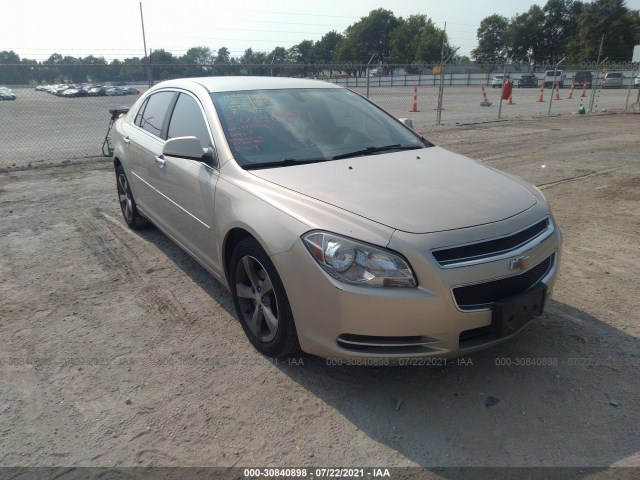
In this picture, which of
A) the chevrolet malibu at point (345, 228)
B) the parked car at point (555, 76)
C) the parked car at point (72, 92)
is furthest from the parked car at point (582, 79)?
the chevrolet malibu at point (345, 228)

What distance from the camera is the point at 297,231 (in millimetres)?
2562

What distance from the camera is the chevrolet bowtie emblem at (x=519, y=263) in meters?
2.52

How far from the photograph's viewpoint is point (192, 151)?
3.34 meters

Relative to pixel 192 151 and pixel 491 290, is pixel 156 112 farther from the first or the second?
pixel 491 290

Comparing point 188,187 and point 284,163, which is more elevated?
point 284,163

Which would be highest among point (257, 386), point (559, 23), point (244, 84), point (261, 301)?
point (559, 23)

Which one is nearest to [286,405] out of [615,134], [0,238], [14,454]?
[14,454]

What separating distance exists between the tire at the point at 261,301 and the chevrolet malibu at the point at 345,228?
1 centimetres

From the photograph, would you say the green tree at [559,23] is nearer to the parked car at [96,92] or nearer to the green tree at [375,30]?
the green tree at [375,30]

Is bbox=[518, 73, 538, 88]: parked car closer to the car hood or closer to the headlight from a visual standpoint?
the car hood

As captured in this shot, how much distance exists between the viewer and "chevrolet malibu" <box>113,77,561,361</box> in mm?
2398

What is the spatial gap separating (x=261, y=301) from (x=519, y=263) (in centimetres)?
147

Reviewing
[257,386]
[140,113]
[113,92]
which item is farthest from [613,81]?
[257,386]

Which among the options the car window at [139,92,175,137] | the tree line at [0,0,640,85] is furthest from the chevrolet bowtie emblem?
the tree line at [0,0,640,85]
